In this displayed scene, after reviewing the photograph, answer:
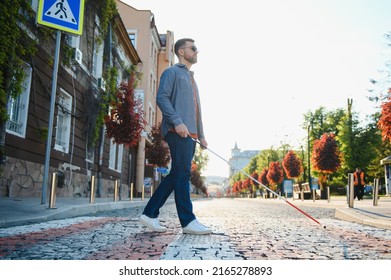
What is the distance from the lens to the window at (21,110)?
897 cm

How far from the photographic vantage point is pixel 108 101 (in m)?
15.9

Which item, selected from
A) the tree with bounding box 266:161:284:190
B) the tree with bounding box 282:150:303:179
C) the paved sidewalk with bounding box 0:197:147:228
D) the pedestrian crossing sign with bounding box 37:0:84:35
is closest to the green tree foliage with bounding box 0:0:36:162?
the pedestrian crossing sign with bounding box 37:0:84:35

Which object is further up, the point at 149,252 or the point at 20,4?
the point at 20,4

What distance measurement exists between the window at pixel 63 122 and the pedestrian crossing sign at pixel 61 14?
603 centimetres

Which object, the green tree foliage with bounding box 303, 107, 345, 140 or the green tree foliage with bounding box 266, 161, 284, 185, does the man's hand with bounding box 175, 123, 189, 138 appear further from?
the green tree foliage with bounding box 266, 161, 284, 185

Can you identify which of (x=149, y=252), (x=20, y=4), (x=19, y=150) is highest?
(x=20, y=4)

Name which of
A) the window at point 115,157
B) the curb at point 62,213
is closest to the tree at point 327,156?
the window at point 115,157

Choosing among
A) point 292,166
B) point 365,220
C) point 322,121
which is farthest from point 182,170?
point 322,121

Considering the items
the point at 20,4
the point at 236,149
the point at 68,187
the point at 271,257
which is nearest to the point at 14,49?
the point at 20,4

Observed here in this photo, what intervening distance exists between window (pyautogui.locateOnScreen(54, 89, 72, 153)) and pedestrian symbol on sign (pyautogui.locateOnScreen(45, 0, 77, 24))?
6.07m

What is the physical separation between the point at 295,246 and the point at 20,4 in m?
8.42
